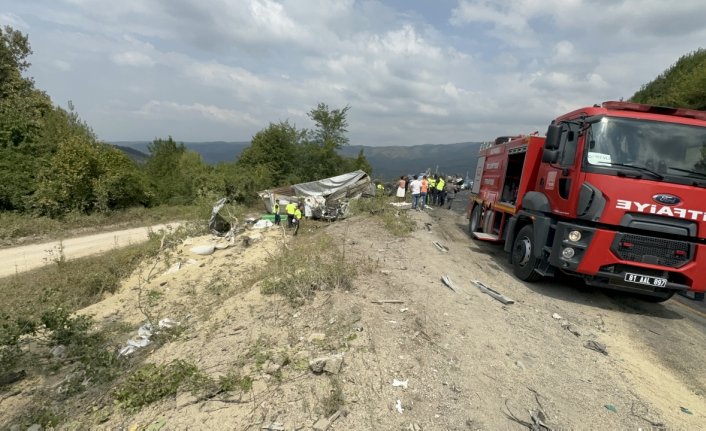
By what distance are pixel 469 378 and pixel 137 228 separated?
18.4 metres

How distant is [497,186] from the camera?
33.0 ft

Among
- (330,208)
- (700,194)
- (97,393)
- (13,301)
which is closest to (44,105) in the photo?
(330,208)

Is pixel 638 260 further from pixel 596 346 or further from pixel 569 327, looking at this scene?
pixel 596 346

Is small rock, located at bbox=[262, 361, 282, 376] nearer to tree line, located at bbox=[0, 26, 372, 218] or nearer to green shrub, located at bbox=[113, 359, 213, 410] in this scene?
green shrub, located at bbox=[113, 359, 213, 410]

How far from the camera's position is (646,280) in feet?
18.5

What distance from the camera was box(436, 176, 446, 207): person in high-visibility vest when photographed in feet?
64.4

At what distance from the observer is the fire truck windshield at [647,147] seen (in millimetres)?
5602

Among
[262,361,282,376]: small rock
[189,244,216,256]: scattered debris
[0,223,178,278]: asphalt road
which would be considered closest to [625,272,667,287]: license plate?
[262,361,282,376]: small rock

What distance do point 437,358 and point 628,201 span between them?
377 cm

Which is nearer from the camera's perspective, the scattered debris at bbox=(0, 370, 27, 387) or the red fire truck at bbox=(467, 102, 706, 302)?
the scattered debris at bbox=(0, 370, 27, 387)

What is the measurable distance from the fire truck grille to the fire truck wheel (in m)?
1.37

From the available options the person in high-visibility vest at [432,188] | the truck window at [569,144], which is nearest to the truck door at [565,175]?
the truck window at [569,144]

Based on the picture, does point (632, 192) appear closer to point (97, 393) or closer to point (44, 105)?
point (97, 393)

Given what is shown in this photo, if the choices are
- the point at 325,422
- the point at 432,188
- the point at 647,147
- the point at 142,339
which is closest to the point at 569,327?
the point at 647,147
